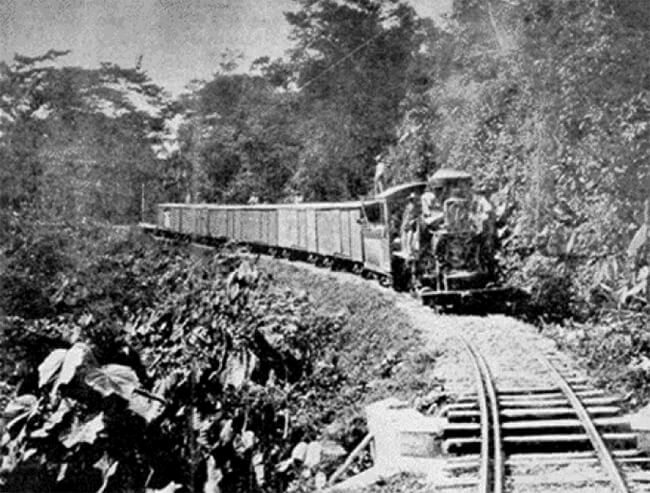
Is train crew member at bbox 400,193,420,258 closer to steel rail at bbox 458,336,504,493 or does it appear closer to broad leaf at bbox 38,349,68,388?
steel rail at bbox 458,336,504,493

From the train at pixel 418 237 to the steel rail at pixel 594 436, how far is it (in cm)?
329

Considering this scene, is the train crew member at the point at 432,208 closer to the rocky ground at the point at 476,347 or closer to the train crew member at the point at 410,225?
the train crew member at the point at 410,225

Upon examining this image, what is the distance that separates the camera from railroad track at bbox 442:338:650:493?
470 cm

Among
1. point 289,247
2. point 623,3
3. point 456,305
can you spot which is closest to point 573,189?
point 623,3

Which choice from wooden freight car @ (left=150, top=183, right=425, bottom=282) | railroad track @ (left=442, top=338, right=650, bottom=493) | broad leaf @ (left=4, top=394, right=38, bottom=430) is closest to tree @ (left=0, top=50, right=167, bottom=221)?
wooden freight car @ (left=150, top=183, right=425, bottom=282)

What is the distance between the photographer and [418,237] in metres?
11.4

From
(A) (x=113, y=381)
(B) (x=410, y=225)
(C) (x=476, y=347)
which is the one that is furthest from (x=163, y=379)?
(B) (x=410, y=225)

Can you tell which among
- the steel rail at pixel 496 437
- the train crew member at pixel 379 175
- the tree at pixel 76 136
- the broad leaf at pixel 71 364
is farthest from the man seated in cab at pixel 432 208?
the broad leaf at pixel 71 364

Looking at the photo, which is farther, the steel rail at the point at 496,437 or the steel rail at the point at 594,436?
the steel rail at the point at 496,437

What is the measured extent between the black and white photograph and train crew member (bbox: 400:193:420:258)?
4cm

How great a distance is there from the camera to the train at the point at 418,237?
10531 mm

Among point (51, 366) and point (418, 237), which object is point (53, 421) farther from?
point (418, 237)

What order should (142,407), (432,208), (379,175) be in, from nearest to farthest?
(142,407) → (432,208) → (379,175)

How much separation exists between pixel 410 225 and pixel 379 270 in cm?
184
